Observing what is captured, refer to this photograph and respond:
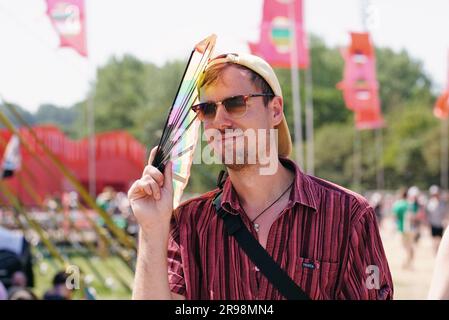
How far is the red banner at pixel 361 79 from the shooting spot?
18984 mm

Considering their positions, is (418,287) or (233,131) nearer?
(233,131)

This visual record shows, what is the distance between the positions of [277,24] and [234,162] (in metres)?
12.7

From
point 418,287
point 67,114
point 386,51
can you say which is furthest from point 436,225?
point 67,114

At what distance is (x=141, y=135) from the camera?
62.2 metres

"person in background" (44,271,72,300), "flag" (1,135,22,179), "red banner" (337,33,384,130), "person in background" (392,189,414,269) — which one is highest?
"red banner" (337,33,384,130)

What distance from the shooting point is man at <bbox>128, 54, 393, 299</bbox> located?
6.68ft

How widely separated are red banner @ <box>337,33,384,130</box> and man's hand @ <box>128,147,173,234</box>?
16735 millimetres

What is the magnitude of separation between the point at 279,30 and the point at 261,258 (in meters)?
12.9

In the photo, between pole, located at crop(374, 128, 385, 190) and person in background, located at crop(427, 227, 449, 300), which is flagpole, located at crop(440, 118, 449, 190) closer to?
pole, located at crop(374, 128, 385, 190)

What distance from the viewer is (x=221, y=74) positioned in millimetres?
2164

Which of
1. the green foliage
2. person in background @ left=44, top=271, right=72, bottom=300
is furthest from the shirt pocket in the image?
the green foliage

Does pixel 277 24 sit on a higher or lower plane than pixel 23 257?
higher

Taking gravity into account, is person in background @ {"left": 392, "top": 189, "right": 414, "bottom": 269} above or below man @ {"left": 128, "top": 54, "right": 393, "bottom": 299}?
above
